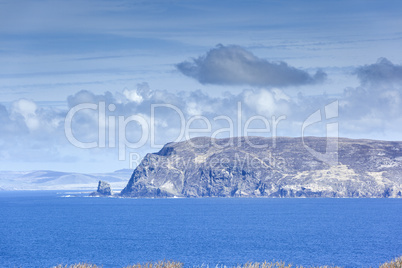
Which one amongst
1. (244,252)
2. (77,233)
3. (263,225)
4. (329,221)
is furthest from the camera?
(329,221)

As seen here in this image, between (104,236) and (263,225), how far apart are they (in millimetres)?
50130

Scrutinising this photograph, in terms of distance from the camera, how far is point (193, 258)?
10525 cm

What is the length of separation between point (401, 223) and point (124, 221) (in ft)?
275

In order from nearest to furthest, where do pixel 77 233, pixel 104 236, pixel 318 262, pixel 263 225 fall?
Result: pixel 318 262
pixel 104 236
pixel 77 233
pixel 263 225

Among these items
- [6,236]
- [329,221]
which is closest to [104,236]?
[6,236]

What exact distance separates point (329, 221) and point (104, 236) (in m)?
78.1

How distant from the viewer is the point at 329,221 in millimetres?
191250

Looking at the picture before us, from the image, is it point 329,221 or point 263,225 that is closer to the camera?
point 263,225

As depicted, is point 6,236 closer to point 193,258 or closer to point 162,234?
point 162,234

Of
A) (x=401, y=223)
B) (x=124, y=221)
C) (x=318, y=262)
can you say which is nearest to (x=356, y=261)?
(x=318, y=262)

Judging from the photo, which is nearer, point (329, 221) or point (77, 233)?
point (77, 233)

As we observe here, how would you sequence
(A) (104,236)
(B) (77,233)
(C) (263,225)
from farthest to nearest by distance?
(C) (263,225) → (B) (77,233) → (A) (104,236)

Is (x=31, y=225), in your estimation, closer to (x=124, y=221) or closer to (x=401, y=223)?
(x=124, y=221)

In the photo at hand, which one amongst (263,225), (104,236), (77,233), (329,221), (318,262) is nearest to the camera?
(318,262)
